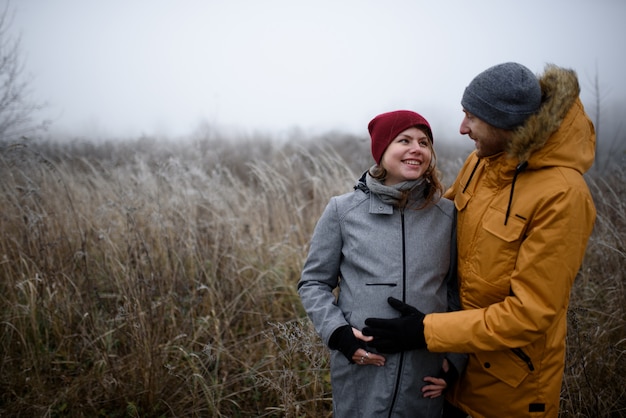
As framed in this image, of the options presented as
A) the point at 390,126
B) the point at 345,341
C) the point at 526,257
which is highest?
the point at 390,126

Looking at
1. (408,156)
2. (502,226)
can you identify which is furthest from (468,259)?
(408,156)

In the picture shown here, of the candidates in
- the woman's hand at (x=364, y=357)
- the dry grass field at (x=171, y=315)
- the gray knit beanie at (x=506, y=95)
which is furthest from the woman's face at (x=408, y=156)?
the dry grass field at (x=171, y=315)

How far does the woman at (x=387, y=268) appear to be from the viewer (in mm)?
1292

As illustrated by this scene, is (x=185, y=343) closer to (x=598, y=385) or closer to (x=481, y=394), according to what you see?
(x=481, y=394)

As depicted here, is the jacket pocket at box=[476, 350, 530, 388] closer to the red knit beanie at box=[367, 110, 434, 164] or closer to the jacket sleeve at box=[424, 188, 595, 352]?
the jacket sleeve at box=[424, 188, 595, 352]

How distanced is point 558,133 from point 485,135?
0.70 feet

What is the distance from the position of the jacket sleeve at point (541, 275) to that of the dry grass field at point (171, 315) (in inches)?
34.4

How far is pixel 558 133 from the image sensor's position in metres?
1.09

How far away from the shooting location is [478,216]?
127 centimetres

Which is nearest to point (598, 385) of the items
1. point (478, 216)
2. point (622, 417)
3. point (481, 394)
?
point (622, 417)

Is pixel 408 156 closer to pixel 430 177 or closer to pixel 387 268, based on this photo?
pixel 430 177

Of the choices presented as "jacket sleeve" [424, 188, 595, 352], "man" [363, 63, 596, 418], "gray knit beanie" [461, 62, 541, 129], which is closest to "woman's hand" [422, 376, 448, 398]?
"man" [363, 63, 596, 418]

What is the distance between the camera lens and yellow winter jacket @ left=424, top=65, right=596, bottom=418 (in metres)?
1.06

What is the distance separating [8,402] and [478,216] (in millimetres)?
2800
